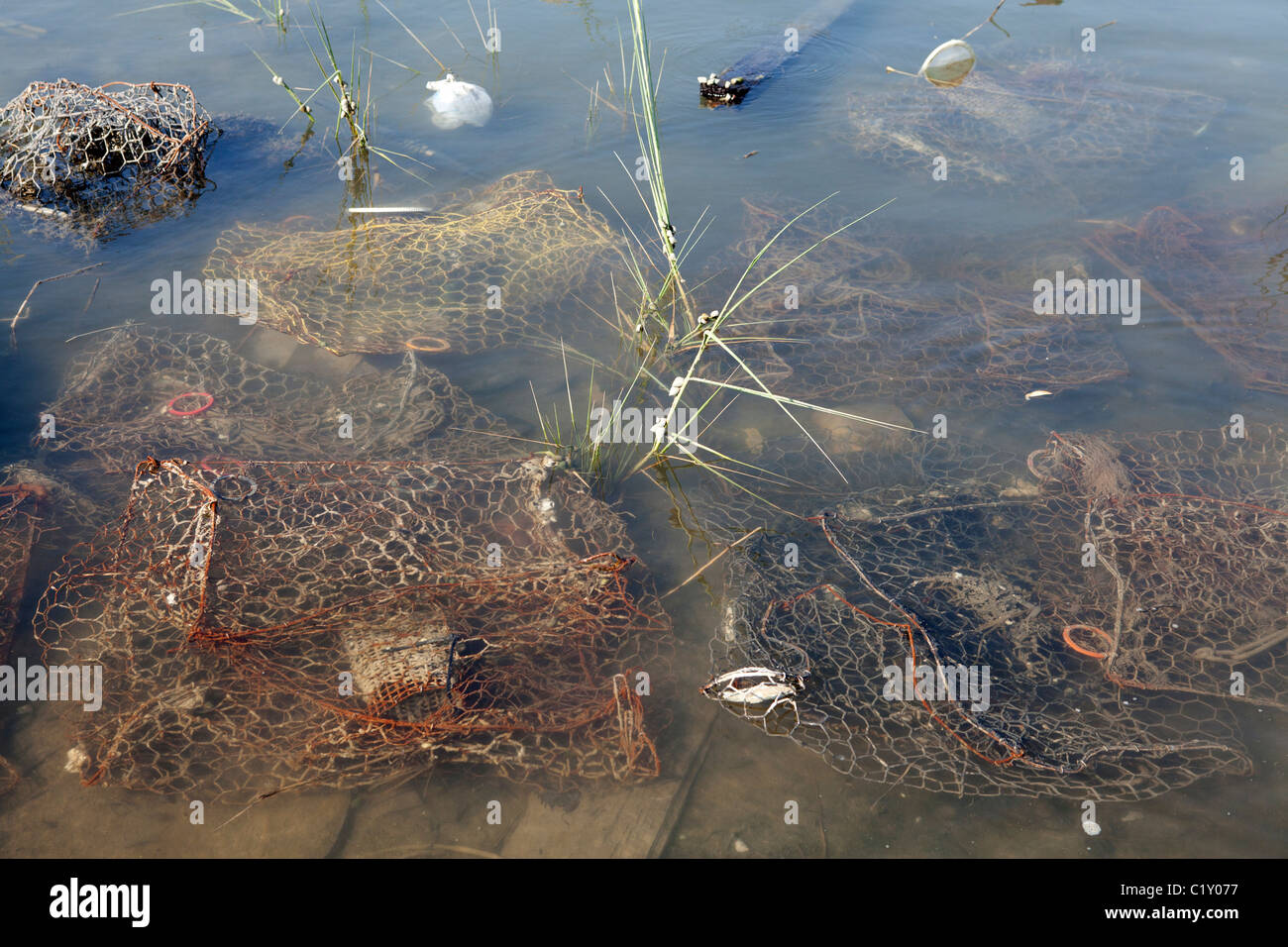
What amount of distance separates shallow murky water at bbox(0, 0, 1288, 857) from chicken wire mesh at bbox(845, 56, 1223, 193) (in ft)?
0.19

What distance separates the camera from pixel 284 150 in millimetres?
7305

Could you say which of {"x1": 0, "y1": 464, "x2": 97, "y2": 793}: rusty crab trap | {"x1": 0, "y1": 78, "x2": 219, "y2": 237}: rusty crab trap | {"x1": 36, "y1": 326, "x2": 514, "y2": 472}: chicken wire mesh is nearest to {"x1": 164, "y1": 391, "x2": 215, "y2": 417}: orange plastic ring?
{"x1": 36, "y1": 326, "x2": 514, "y2": 472}: chicken wire mesh

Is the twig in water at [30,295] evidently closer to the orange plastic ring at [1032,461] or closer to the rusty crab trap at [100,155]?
the rusty crab trap at [100,155]

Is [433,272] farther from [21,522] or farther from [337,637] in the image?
[337,637]

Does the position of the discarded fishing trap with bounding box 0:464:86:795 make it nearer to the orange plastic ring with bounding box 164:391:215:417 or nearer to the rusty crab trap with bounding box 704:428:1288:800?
the orange plastic ring with bounding box 164:391:215:417

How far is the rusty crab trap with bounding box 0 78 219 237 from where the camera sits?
6516mm

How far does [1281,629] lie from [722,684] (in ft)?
8.95

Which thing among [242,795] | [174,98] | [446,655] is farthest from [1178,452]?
[174,98]

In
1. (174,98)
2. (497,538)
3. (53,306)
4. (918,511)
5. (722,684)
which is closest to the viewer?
(722,684)

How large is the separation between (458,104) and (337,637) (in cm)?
577

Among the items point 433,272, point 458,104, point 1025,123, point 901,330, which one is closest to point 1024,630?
point 901,330
